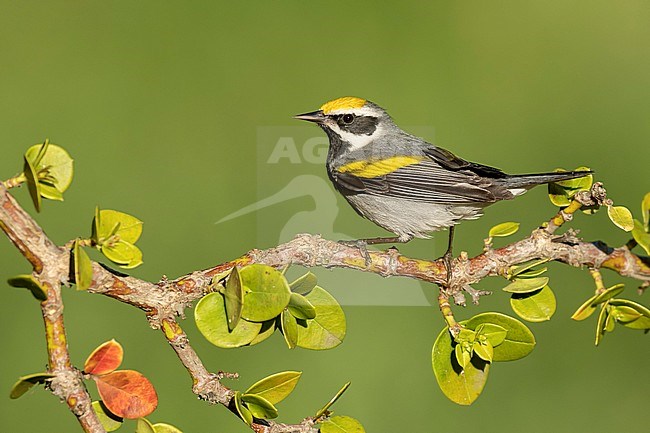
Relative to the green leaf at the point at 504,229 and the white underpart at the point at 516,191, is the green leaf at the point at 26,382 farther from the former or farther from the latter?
the white underpart at the point at 516,191

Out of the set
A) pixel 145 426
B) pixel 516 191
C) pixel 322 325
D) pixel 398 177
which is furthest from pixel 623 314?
pixel 398 177

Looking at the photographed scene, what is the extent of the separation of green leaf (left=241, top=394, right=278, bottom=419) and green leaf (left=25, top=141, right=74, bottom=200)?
48 centimetres

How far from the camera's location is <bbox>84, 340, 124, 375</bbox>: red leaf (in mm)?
1353

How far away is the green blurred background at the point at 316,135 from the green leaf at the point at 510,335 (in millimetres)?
1643

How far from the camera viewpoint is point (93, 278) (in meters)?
1.37

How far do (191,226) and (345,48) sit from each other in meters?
1.57

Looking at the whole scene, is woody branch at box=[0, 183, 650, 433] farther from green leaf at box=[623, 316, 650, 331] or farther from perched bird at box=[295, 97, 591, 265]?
perched bird at box=[295, 97, 591, 265]

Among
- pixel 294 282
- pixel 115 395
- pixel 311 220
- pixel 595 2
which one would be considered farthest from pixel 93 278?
pixel 595 2

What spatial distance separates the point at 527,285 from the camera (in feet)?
5.44

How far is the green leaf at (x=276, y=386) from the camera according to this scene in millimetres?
1392

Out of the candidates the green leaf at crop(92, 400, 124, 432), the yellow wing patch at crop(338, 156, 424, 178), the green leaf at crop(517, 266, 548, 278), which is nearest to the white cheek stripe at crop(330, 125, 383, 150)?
the yellow wing patch at crop(338, 156, 424, 178)

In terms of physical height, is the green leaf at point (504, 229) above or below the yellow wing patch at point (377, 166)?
above

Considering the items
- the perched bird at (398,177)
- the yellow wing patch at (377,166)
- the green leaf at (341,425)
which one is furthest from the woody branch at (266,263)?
the yellow wing patch at (377,166)

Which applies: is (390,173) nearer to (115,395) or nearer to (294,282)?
(294,282)
